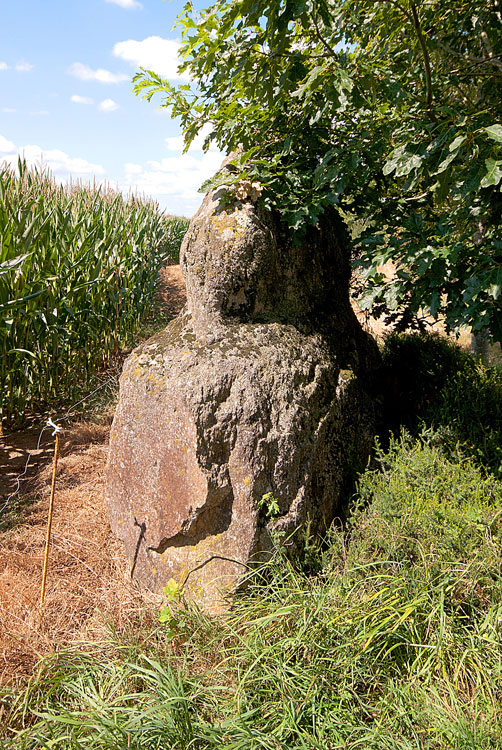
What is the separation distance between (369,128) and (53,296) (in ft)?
10.6

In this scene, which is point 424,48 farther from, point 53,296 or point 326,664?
point 53,296

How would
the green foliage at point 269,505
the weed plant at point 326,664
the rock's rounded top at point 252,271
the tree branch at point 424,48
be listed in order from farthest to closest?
the rock's rounded top at point 252,271 → the green foliage at point 269,505 → the tree branch at point 424,48 → the weed plant at point 326,664

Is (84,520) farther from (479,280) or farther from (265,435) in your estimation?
(479,280)

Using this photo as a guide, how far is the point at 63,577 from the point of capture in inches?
112

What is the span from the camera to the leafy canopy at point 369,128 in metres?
2.42

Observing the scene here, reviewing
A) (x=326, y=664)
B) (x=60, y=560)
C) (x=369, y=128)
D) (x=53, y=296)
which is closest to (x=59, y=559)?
(x=60, y=560)

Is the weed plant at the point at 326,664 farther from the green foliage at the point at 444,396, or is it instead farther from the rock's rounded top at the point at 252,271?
the rock's rounded top at the point at 252,271

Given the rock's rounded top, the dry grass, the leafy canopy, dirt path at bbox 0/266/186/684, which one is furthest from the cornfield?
the leafy canopy

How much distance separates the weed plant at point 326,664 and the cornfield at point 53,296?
2665 mm

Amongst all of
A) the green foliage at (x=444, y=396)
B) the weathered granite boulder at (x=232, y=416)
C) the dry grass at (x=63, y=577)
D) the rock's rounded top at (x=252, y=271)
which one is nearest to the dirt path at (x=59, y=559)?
the dry grass at (x=63, y=577)

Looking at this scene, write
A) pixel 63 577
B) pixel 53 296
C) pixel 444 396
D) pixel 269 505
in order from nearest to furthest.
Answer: pixel 269 505
pixel 63 577
pixel 444 396
pixel 53 296

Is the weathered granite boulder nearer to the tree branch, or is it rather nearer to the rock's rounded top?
the rock's rounded top

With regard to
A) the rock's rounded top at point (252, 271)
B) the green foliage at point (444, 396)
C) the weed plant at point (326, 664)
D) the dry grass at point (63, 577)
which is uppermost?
the rock's rounded top at point (252, 271)

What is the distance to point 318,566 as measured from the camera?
2719 mm
